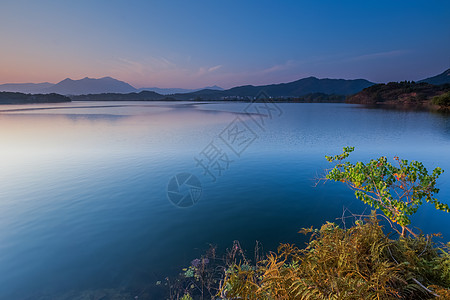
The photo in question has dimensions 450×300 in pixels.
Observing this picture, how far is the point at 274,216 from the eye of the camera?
1512cm

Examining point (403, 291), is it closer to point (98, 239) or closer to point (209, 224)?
point (209, 224)

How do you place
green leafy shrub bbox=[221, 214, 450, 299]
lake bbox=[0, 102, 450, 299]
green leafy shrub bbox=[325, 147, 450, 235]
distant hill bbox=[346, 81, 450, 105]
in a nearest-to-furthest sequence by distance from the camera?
green leafy shrub bbox=[221, 214, 450, 299], green leafy shrub bbox=[325, 147, 450, 235], lake bbox=[0, 102, 450, 299], distant hill bbox=[346, 81, 450, 105]

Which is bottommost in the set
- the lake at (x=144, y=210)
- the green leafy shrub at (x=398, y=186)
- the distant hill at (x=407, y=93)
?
the lake at (x=144, y=210)

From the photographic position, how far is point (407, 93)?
166500mm

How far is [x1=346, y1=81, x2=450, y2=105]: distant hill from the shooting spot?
148 m

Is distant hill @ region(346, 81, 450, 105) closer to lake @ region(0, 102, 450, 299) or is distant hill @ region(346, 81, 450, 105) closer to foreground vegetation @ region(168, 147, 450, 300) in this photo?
lake @ region(0, 102, 450, 299)

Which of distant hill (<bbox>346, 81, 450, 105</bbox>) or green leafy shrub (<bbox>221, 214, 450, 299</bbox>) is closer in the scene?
green leafy shrub (<bbox>221, 214, 450, 299</bbox>)

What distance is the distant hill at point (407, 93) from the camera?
148375 millimetres

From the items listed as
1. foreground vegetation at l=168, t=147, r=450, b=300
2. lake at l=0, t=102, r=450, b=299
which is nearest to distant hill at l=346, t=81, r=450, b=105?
lake at l=0, t=102, r=450, b=299

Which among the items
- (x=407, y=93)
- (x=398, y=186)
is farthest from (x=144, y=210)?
(x=407, y=93)

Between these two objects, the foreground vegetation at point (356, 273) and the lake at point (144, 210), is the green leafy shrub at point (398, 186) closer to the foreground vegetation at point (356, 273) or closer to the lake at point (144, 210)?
the foreground vegetation at point (356, 273)

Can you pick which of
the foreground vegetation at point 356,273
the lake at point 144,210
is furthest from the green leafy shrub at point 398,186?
the lake at point 144,210

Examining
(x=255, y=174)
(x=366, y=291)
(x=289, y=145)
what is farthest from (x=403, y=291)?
(x=289, y=145)

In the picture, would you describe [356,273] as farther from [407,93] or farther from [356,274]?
[407,93]
